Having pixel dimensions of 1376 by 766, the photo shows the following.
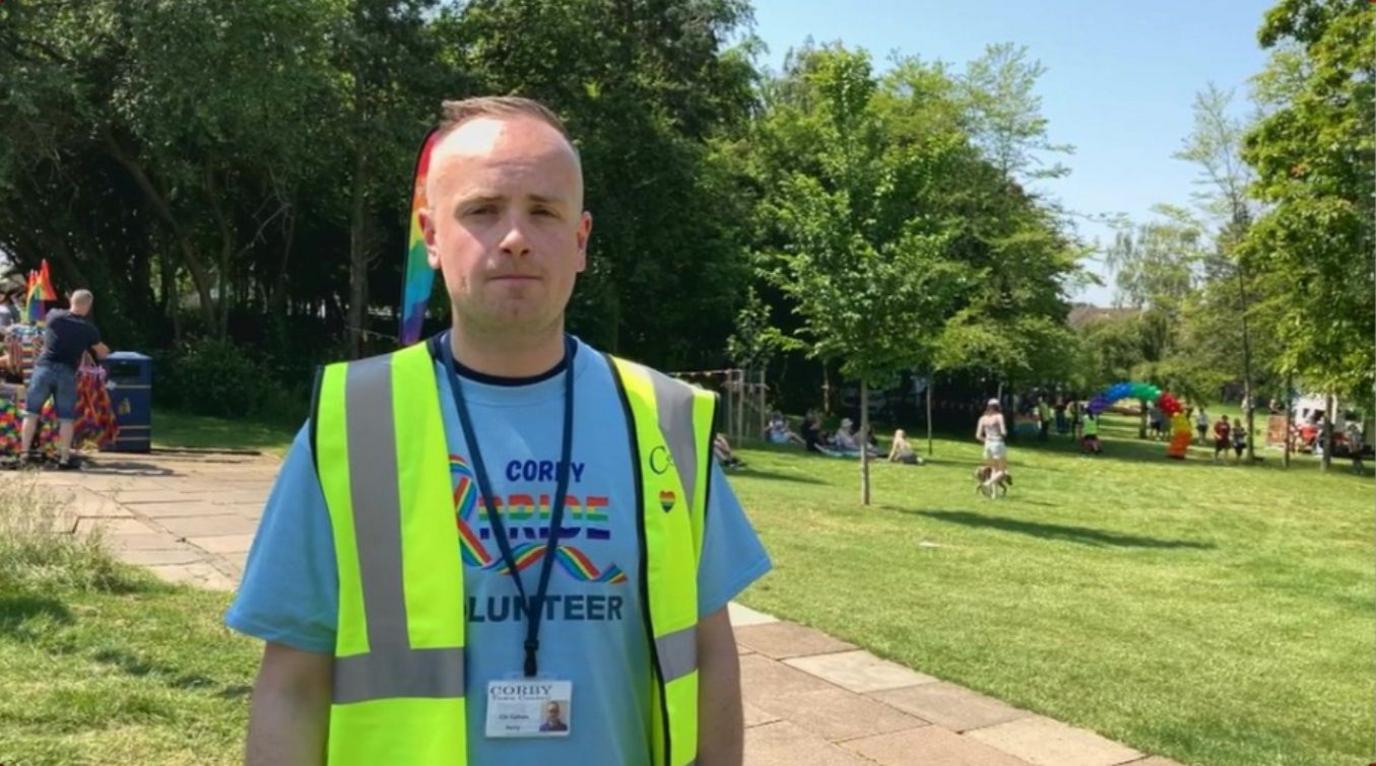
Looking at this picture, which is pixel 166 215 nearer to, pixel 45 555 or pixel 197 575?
pixel 197 575

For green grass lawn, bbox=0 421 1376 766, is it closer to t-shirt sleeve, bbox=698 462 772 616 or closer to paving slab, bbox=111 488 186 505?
t-shirt sleeve, bbox=698 462 772 616

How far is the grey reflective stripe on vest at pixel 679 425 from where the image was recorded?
1.88 meters

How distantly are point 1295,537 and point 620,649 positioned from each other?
17.7 metres

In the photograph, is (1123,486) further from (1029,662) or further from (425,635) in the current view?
(425,635)

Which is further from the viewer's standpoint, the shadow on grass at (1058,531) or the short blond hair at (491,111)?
the shadow on grass at (1058,531)

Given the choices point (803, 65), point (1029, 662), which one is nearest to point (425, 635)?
point (1029, 662)

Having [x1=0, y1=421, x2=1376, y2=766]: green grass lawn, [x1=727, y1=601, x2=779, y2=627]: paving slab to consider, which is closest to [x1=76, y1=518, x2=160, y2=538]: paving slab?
[x1=0, y1=421, x2=1376, y2=766]: green grass lawn

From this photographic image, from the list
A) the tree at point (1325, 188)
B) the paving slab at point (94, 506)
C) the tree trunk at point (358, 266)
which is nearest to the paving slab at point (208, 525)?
the paving slab at point (94, 506)

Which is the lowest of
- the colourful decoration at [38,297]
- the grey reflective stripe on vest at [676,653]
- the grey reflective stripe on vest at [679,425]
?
the grey reflective stripe on vest at [676,653]

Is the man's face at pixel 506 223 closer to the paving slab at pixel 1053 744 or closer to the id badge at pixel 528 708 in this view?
the id badge at pixel 528 708

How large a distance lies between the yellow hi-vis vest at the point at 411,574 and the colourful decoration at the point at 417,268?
0.33 metres

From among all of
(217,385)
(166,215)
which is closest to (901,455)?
(217,385)

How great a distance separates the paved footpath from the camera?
4.84 meters

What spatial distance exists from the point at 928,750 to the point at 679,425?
3452 mm
